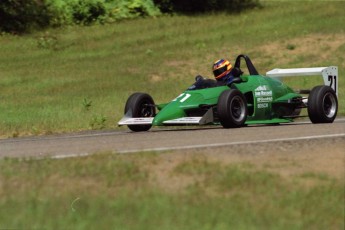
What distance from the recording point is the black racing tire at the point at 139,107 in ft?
52.8

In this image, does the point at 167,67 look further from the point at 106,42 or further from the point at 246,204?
the point at 246,204

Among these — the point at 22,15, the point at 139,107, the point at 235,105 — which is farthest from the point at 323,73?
the point at 22,15

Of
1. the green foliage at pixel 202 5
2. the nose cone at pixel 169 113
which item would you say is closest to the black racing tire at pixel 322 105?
the nose cone at pixel 169 113

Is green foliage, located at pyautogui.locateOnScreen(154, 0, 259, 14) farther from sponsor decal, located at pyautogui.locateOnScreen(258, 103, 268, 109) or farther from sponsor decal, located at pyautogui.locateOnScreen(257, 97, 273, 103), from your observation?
sponsor decal, located at pyautogui.locateOnScreen(258, 103, 268, 109)

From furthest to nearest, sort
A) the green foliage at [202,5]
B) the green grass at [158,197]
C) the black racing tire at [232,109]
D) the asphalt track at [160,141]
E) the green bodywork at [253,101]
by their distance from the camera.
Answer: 1. the green foliage at [202,5]
2. the green bodywork at [253,101]
3. the black racing tire at [232,109]
4. the asphalt track at [160,141]
5. the green grass at [158,197]

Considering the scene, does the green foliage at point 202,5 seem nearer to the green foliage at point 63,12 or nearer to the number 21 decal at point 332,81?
the green foliage at point 63,12

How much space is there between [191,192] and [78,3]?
122 feet

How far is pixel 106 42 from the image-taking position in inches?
1608

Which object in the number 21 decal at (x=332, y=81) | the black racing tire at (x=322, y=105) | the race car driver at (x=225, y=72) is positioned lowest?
the black racing tire at (x=322, y=105)

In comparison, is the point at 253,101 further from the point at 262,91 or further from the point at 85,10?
the point at 85,10

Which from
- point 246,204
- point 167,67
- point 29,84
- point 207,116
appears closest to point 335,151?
point 246,204

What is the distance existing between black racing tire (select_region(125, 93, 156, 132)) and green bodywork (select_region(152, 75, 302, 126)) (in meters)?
0.42

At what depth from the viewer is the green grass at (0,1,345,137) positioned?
27.2 metres

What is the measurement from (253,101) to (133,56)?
73.5 feet
